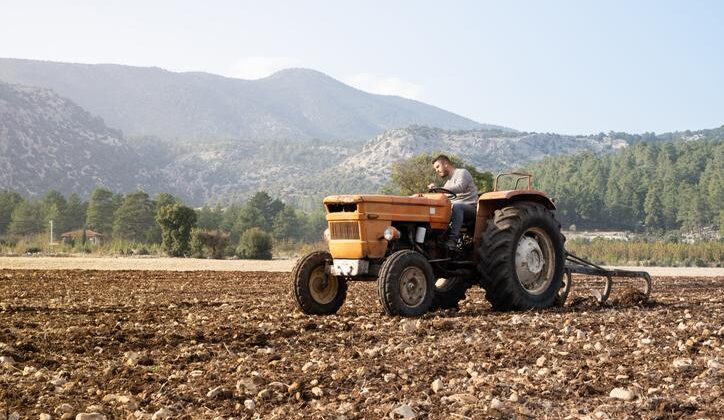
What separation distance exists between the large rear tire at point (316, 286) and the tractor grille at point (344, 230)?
1.37 feet

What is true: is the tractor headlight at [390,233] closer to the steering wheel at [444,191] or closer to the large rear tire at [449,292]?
the steering wheel at [444,191]

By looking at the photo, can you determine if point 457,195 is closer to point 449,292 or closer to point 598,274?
point 449,292

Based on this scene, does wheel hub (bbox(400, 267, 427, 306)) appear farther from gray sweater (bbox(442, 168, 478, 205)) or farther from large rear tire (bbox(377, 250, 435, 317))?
gray sweater (bbox(442, 168, 478, 205))

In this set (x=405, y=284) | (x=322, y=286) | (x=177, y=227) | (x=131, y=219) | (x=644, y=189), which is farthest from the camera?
(x=644, y=189)

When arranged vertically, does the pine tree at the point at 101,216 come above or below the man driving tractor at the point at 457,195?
below

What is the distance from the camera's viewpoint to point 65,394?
5367 mm

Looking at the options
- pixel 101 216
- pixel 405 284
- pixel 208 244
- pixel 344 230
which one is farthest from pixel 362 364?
pixel 101 216

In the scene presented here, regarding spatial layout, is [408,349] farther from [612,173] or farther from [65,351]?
[612,173]

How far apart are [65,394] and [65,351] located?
6.35ft

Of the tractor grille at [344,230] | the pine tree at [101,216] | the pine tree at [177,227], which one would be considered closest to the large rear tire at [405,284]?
the tractor grille at [344,230]

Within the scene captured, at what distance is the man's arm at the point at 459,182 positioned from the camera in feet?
34.3

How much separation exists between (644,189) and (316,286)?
4582 inches

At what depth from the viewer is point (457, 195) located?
35.0 ft

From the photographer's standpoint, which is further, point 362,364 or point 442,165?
point 442,165
